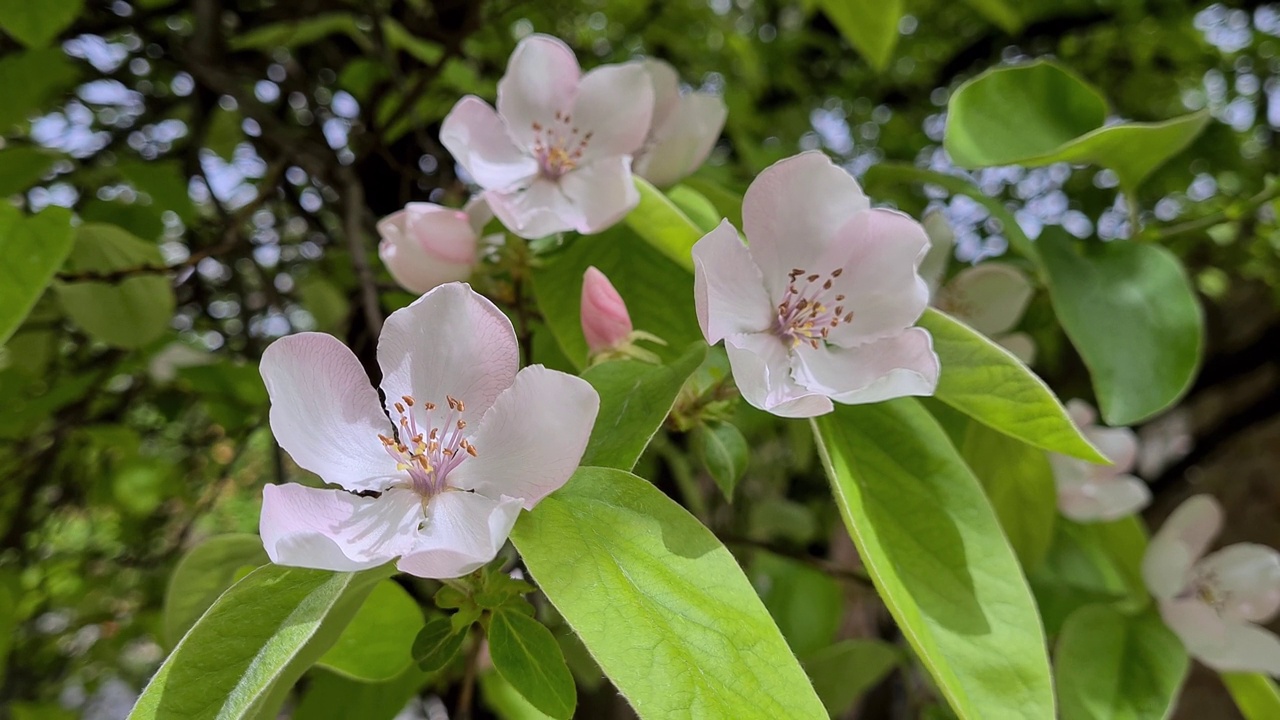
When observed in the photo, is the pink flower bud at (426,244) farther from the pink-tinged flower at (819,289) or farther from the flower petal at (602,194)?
the pink-tinged flower at (819,289)

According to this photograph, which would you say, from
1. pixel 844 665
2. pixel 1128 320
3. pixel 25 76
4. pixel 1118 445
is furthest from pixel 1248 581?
pixel 25 76

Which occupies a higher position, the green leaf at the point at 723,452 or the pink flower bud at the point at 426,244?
the pink flower bud at the point at 426,244

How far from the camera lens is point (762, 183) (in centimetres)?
44

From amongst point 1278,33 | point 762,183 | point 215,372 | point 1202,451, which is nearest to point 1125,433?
point 762,183

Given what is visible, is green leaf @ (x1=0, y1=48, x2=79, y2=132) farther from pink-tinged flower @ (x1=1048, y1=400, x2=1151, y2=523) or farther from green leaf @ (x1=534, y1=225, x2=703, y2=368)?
pink-tinged flower @ (x1=1048, y1=400, x2=1151, y2=523)

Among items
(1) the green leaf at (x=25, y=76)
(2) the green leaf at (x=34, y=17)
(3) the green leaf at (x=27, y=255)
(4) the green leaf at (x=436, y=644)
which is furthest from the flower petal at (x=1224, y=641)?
(1) the green leaf at (x=25, y=76)

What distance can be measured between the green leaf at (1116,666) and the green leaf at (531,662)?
1.28 ft

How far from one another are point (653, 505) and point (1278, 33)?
5.72ft

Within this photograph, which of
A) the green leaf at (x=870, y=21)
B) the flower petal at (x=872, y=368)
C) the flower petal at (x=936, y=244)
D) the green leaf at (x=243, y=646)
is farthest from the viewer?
the green leaf at (x=870, y=21)

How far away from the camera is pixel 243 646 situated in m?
0.32

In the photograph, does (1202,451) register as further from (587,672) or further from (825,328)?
(825,328)

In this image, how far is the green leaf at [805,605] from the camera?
36.9 inches

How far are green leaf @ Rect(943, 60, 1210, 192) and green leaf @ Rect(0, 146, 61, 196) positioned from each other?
739 millimetres

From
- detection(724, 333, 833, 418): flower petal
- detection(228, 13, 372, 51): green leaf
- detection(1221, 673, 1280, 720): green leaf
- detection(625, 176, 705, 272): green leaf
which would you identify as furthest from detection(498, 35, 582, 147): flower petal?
detection(1221, 673, 1280, 720): green leaf
